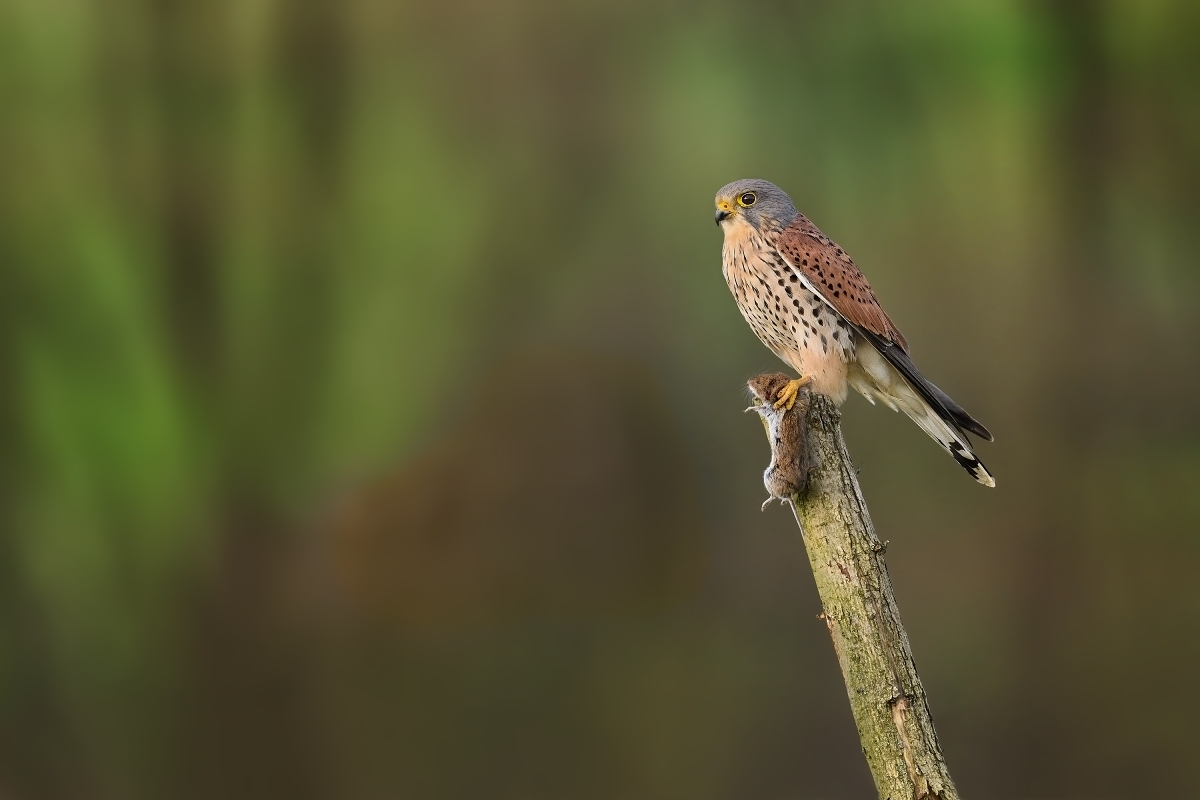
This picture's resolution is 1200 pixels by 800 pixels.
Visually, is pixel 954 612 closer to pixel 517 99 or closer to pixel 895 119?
pixel 895 119

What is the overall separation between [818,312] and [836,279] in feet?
0.24

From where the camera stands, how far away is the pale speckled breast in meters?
2.01

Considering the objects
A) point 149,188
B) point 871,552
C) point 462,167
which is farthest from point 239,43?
point 871,552

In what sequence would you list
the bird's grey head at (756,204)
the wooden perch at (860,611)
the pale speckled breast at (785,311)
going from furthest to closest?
1. the bird's grey head at (756,204)
2. the pale speckled breast at (785,311)
3. the wooden perch at (860,611)

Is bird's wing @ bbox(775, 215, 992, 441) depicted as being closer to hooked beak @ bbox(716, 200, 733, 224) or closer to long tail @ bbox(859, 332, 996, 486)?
long tail @ bbox(859, 332, 996, 486)

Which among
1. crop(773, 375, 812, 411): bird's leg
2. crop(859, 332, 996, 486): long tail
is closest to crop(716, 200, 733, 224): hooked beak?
crop(859, 332, 996, 486): long tail

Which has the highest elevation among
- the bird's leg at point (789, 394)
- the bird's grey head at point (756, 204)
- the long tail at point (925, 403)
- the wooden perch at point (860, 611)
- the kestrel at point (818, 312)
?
the bird's grey head at point (756, 204)

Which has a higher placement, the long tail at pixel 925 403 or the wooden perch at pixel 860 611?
the long tail at pixel 925 403

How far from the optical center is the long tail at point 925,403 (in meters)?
1.90

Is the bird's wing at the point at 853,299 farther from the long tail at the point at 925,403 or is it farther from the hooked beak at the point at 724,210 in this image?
the hooked beak at the point at 724,210

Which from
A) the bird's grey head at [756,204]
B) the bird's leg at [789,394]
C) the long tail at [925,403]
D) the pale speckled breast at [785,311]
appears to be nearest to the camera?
the bird's leg at [789,394]

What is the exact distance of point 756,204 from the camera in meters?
2.12

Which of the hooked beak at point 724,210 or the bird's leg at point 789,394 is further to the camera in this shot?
the hooked beak at point 724,210

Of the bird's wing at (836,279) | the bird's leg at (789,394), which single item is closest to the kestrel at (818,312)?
the bird's wing at (836,279)
